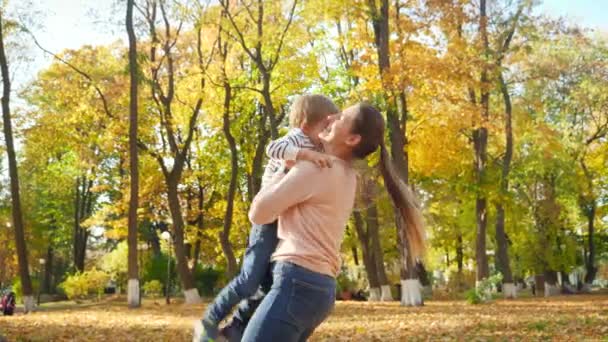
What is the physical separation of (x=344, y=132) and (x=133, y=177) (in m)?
18.8

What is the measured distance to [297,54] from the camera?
84.5 ft

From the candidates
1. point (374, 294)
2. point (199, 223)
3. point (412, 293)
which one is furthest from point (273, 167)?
point (199, 223)

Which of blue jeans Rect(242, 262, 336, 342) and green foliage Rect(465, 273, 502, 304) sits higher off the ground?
blue jeans Rect(242, 262, 336, 342)

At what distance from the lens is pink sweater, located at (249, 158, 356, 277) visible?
105 inches

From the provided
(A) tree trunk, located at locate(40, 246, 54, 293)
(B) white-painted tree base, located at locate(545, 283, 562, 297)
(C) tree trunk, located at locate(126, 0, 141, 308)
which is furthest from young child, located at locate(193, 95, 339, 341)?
(A) tree trunk, located at locate(40, 246, 54, 293)

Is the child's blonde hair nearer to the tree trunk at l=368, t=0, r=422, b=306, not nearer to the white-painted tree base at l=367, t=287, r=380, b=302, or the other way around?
the tree trunk at l=368, t=0, r=422, b=306

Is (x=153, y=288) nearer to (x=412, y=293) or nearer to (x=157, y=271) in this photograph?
(x=157, y=271)

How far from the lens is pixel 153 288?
3594 cm

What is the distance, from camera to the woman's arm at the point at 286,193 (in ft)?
8.70

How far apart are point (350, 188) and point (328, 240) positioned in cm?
25

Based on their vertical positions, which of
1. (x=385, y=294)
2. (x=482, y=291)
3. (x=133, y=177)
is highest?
(x=133, y=177)

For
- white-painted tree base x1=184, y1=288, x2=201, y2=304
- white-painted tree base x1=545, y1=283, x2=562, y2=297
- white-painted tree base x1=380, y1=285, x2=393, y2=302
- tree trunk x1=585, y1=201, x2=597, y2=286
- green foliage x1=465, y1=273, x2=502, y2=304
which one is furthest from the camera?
tree trunk x1=585, y1=201, x2=597, y2=286

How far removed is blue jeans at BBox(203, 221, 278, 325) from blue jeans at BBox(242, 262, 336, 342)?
1077mm

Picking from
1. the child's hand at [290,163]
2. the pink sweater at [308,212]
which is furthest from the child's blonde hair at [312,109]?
the pink sweater at [308,212]
